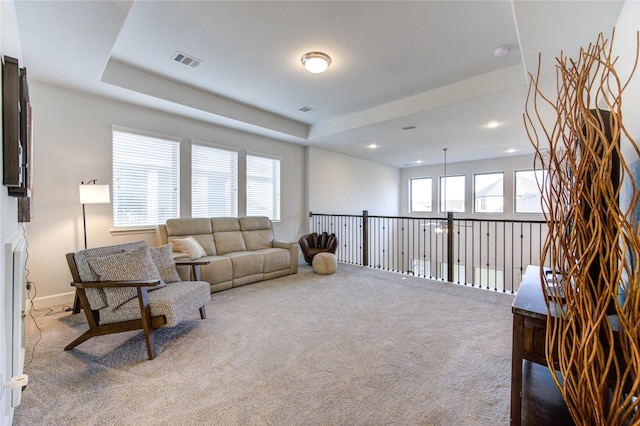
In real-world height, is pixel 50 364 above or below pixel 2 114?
below

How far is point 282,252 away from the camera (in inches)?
185

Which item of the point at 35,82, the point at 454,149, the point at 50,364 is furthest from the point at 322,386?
the point at 454,149

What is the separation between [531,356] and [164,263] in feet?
9.86

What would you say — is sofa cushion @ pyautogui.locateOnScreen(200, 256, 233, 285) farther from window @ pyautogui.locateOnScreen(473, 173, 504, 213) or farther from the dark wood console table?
window @ pyautogui.locateOnScreen(473, 173, 504, 213)

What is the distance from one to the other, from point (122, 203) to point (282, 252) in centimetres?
241

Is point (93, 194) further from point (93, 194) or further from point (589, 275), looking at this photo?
point (589, 275)

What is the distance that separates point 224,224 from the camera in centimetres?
472

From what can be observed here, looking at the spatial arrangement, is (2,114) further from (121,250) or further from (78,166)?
(78,166)

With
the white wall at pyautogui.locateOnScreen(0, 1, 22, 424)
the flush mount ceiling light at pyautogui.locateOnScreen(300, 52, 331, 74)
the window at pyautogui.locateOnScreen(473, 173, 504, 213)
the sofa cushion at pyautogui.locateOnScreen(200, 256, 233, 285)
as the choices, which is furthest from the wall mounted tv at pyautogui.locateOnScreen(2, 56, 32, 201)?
the window at pyautogui.locateOnScreen(473, 173, 504, 213)

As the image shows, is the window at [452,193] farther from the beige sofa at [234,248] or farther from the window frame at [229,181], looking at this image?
the window frame at [229,181]

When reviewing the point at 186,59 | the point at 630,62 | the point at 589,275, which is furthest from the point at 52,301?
the point at 630,62

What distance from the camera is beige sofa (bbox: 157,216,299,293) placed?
3846mm

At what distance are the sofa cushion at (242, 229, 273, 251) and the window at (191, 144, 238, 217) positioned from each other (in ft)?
1.86

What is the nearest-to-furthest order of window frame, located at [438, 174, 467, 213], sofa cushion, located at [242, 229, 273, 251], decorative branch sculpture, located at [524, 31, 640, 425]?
decorative branch sculpture, located at [524, 31, 640, 425] < sofa cushion, located at [242, 229, 273, 251] < window frame, located at [438, 174, 467, 213]
